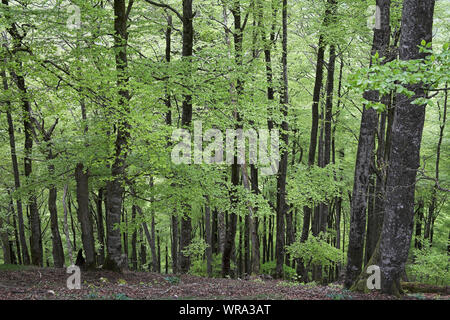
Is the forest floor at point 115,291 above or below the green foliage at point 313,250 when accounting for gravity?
above

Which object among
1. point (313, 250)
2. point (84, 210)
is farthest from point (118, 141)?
point (313, 250)

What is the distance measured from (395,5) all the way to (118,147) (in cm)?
1059

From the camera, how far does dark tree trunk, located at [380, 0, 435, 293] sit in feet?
22.4

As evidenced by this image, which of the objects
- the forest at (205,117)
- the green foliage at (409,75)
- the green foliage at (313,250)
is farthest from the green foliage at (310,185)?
the green foliage at (409,75)

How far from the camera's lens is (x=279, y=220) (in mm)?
14859

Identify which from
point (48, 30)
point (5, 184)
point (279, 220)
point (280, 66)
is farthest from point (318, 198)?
point (5, 184)

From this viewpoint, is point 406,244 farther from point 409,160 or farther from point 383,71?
point 383,71

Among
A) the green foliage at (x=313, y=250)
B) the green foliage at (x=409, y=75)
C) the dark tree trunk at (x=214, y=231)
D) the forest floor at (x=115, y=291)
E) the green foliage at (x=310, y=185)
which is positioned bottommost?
the dark tree trunk at (x=214, y=231)

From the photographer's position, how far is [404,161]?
23.6 ft

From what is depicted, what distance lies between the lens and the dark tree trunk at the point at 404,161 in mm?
6840

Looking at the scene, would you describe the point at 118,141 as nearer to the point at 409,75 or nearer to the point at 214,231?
the point at 409,75

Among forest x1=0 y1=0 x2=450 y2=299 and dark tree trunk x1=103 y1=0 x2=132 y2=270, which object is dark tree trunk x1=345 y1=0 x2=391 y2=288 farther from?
dark tree trunk x1=103 y1=0 x2=132 y2=270

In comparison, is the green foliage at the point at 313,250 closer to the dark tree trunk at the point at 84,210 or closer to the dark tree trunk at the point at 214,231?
the dark tree trunk at the point at 84,210

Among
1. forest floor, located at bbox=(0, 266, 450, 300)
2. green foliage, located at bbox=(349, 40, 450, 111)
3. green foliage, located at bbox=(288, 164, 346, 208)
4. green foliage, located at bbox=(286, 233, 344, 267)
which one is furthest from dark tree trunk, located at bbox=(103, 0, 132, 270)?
green foliage, located at bbox=(286, 233, 344, 267)
